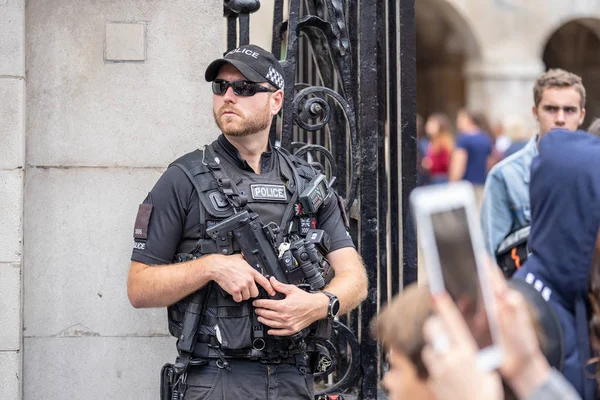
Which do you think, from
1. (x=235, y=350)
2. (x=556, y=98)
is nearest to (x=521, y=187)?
(x=556, y=98)

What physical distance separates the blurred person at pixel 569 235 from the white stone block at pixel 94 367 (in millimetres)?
1964

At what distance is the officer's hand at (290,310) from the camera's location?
3686 millimetres

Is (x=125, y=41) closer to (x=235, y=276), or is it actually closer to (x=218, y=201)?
(x=218, y=201)

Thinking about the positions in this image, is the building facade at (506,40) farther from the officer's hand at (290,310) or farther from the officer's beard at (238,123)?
the officer's hand at (290,310)

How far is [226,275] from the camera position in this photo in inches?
143

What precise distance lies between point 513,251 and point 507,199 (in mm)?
284

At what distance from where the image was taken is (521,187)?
5254 mm

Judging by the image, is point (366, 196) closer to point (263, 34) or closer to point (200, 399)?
point (200, 399)

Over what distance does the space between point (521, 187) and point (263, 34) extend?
8112 millimetres

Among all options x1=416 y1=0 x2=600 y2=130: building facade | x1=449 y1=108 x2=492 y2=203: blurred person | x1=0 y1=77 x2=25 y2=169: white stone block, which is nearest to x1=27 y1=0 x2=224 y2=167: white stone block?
x1=0 y1=77 x2=25 y2=169: white stone block

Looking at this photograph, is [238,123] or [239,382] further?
[238,123]

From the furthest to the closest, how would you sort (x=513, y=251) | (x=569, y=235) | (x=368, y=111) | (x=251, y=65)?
(x=513, y=251), (x=368, y=111), (x=251, y=65), (x=569, y=235)

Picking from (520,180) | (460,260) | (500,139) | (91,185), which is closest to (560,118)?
(520,180)

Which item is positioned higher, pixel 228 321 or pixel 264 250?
pixel 264 250
